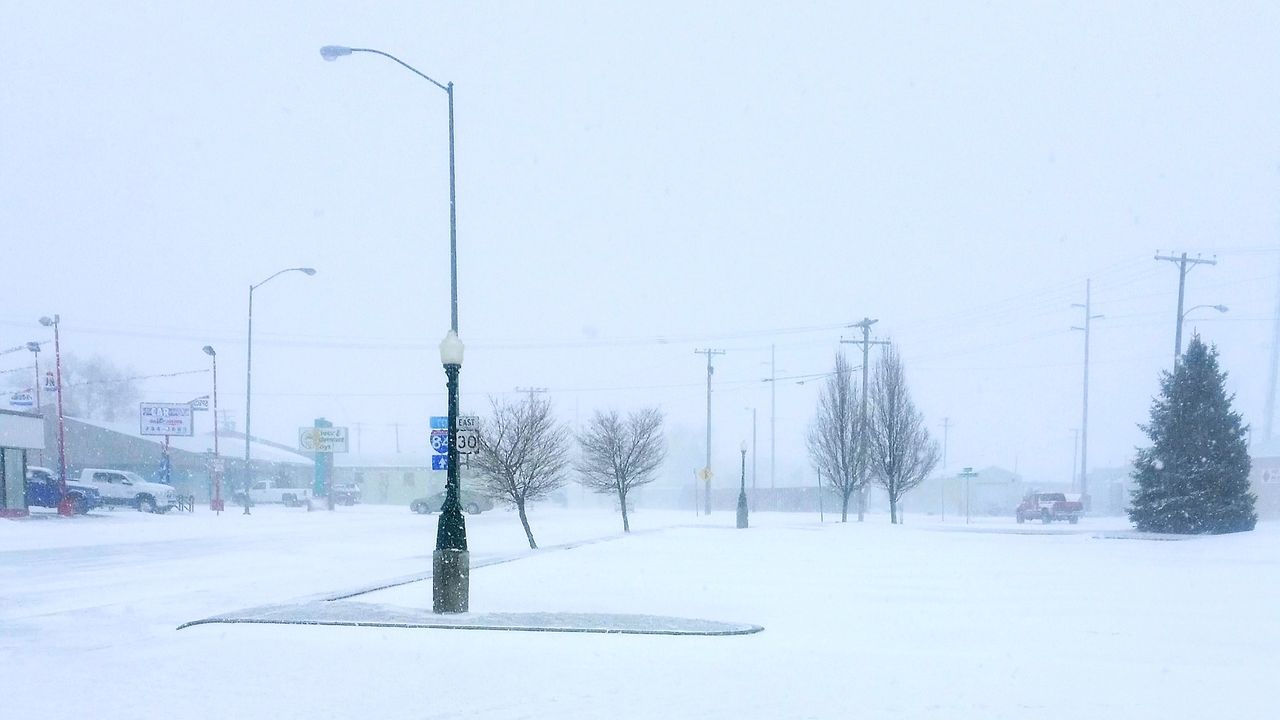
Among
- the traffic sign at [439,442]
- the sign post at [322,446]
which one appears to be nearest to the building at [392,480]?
the sign post at [322,446]

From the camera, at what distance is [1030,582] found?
1680 cm

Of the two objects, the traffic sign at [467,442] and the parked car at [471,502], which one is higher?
the traffic sign at [467,442]

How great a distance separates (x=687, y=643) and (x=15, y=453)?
144ft

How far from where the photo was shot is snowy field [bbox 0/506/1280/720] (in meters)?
7.70

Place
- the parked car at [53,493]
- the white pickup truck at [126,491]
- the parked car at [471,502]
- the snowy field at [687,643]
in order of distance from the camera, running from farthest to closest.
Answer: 1. the parked car at [471,502]
2. the white pickup truck at [126,491]
3. the parked car at [53,493]
4. the snowy field at [687,643]

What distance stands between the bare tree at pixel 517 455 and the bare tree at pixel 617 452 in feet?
25.5

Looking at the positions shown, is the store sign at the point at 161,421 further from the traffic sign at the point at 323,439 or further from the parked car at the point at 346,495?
the parked car at the point at 346,495

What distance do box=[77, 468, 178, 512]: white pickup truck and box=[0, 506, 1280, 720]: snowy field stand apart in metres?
28.4

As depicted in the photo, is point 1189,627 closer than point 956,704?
No

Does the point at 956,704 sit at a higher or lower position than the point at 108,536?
higher

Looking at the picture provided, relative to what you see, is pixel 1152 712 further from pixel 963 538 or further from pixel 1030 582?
pixel 963 538

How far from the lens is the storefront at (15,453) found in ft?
142

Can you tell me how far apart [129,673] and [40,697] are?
0.91 meters

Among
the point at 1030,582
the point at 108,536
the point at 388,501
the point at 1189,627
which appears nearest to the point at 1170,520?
the point at 1030,582
